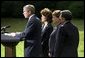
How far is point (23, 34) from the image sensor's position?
5.97 meters

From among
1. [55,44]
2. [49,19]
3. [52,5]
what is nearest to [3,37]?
[55,44]

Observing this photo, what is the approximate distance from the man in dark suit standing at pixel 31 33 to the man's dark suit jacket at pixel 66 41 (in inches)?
30.1

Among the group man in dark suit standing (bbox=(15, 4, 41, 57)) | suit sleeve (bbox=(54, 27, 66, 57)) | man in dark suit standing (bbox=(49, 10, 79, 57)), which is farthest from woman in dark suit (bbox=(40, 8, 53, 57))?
suit sleeve (bbox=(54, 27, 66, 57))

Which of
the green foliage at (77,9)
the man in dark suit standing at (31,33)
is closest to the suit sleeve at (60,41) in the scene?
the man in dark suit standing at (31,33)

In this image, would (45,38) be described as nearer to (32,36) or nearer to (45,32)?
(45,32)

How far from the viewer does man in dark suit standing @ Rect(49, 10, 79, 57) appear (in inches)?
207

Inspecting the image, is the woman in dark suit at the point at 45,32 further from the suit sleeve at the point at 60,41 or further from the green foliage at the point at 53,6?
the green foliage at the point at 53,6

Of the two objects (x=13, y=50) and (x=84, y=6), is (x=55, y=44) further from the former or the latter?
(x=84, y=6)

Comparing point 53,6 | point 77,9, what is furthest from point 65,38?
point 77,9

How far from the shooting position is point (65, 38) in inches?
207

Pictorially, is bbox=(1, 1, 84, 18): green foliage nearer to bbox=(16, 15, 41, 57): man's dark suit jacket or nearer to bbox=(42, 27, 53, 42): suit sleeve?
bbox=(42, 27, 53, 42): suit sleeve

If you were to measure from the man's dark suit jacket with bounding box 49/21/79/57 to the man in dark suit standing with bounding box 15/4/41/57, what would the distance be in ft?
2.51

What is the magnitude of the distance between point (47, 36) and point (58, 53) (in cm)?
97

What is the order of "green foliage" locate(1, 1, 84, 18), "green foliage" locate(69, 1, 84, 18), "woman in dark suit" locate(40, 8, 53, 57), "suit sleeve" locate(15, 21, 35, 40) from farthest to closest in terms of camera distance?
"green foliage" locate(69, 1, 84, 18) → "green foliage" locate(1, 1, 84, 18) → "woman in dark suit" locate(40, 8, 53, 57) → "suit sleeve" locate(15, 21, 35, 40)
